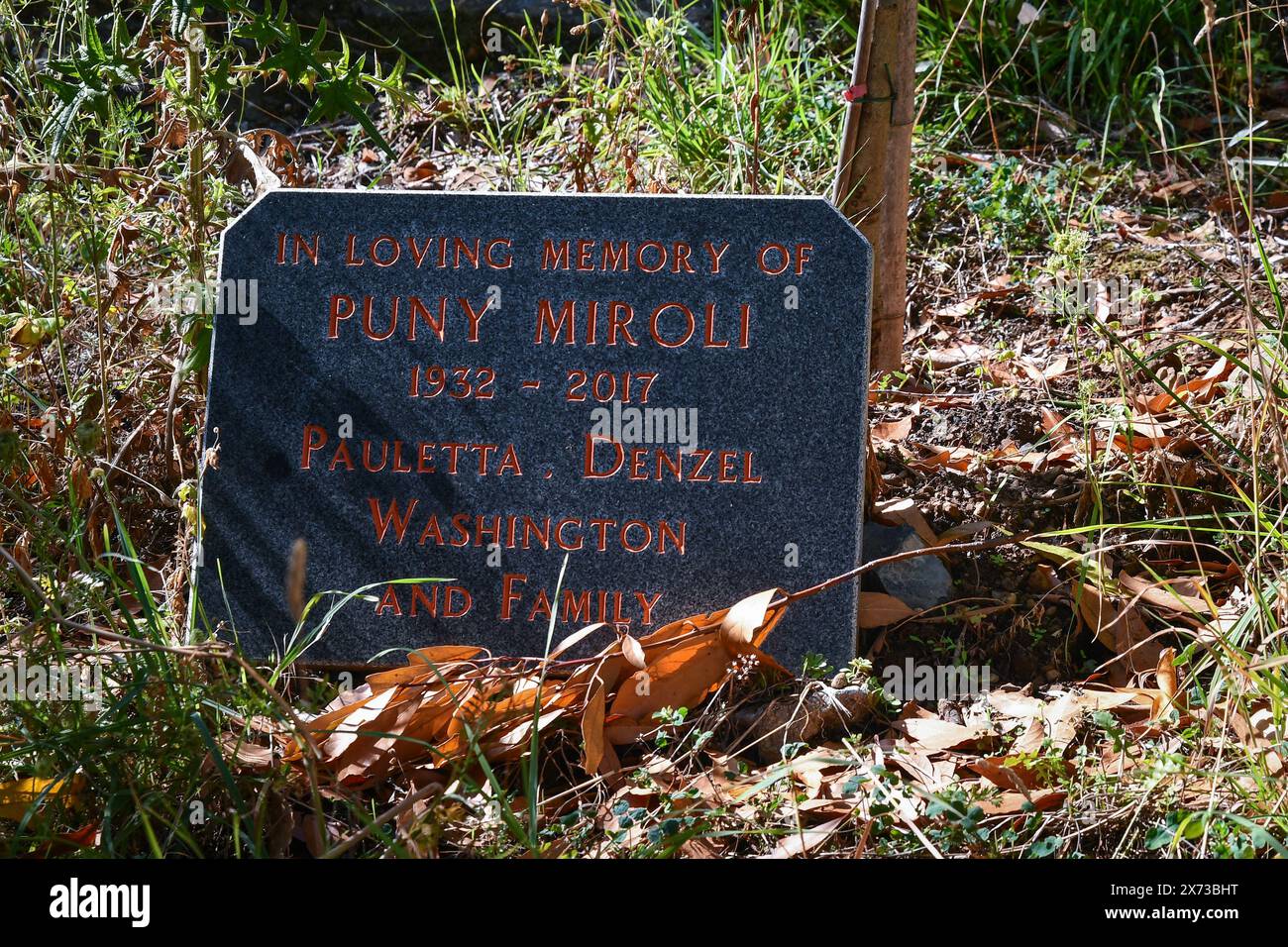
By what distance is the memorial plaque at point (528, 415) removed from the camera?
2.40 m

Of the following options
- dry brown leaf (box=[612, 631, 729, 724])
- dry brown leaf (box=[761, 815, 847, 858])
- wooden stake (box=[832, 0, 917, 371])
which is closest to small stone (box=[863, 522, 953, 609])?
dry brown leaf (box=[612, 631, 729, 724])

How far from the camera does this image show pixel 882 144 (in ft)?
9.14

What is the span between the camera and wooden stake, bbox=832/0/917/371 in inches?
106

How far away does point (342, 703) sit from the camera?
2234 mm

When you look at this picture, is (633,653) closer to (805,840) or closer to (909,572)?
(805,840)

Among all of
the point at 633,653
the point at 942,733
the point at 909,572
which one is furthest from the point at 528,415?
the point at 942,733

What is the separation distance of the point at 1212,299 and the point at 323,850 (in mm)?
2850

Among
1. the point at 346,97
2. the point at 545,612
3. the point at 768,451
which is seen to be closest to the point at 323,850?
the point at 545,612

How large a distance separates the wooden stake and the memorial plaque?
0.46m

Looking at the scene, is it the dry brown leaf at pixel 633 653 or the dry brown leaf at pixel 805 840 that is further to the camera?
the dry brown leaf at pixel 633 653

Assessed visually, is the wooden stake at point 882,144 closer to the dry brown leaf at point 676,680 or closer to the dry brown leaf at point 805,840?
the dry brown leaf at point 676,680

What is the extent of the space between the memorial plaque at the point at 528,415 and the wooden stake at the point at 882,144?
0.46 metres

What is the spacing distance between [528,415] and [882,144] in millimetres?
1144

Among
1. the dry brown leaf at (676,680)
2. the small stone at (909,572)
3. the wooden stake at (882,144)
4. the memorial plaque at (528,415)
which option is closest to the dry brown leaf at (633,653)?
the dry brown leaf at (676,680)
